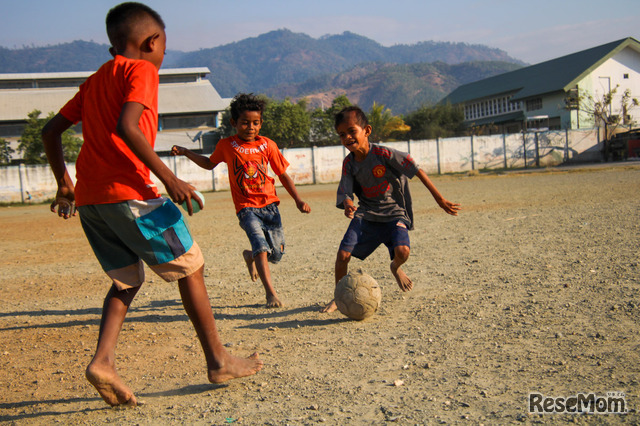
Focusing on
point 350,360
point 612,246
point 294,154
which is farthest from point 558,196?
point 294,154

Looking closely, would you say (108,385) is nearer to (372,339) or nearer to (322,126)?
(372,339)

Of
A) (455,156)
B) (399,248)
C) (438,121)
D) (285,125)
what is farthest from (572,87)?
(399,248)

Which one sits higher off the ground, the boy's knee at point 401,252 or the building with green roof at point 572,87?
the building with green roof at point 572,87

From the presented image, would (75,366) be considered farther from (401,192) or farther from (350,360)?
(401,192)

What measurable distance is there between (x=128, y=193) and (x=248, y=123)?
2.58 m

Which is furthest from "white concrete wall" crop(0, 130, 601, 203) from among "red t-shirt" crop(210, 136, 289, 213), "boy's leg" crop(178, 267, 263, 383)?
"boy's leg" crop(178, 267, 263, 383)

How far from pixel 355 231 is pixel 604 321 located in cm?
206

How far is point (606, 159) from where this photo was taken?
34938mm

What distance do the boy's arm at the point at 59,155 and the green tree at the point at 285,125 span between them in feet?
131

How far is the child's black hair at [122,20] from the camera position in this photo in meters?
2.88

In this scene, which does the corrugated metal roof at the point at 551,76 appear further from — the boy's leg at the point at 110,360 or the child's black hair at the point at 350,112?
the boy's leg at the point at 110,360

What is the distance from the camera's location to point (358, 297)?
4336 mm

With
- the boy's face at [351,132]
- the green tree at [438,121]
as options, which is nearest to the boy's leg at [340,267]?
the boy's face at [351,132]

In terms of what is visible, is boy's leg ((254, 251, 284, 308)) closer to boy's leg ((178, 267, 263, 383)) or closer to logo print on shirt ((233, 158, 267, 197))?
logo print on shirt ((233, 158, 267, 197))
